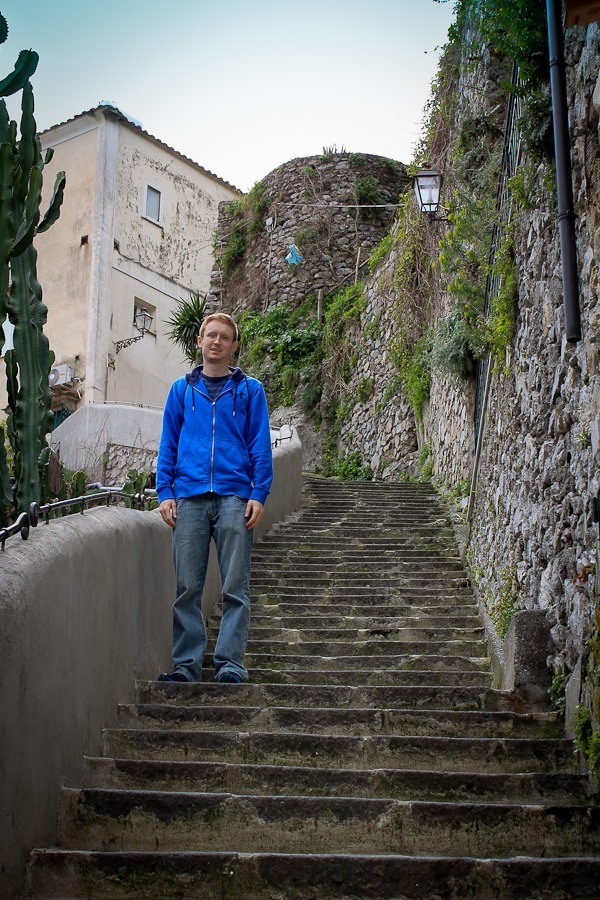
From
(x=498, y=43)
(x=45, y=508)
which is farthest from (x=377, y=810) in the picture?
(x=498, y=43)

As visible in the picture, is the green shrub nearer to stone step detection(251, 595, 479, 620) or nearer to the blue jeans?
stone step detection(251, 595, 479, 620)

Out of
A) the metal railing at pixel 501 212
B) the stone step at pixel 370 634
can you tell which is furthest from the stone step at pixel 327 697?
the metal railing at pixel 501 212

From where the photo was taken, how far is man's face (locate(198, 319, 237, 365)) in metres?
4.79

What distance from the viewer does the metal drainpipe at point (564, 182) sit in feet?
12.6

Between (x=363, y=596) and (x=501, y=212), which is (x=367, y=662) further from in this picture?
(x=501, y=212)

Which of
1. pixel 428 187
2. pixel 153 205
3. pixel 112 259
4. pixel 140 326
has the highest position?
pixel 153 205

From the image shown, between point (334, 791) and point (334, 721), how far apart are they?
0.60 meters

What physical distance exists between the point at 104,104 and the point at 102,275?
3.94 m

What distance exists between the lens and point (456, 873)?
2.81 meters

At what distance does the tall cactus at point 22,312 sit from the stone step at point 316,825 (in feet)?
5.34

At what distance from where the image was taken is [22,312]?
479 cm

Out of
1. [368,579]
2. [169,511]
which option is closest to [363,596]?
[368,579]

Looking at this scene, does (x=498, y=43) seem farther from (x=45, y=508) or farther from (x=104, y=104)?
(x=104, y=104)

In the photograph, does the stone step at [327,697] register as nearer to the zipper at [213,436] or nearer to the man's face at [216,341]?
the zipper at [213,436]
